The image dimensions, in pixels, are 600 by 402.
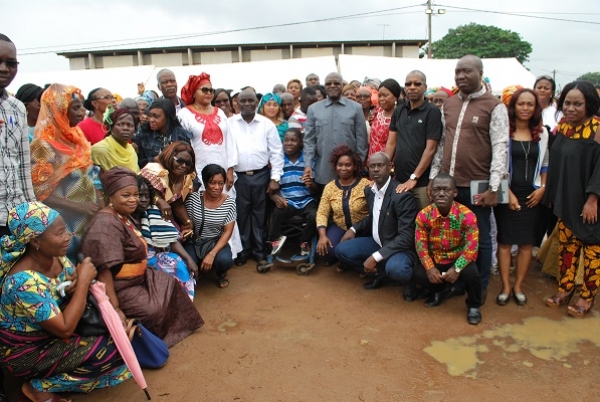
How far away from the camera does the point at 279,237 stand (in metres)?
5.25

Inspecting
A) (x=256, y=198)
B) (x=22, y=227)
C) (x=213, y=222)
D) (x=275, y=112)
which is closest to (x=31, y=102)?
(x=213, y=222)

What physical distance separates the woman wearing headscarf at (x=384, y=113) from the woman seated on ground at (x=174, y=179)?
2027mm

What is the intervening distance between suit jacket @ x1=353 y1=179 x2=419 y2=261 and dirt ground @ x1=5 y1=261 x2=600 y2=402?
509 mm

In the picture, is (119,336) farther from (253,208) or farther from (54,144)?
(253,208)

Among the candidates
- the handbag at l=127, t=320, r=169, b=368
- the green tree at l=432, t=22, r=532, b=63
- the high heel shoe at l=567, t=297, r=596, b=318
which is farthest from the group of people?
the green tree at l=432, t=22, r=532, b=63

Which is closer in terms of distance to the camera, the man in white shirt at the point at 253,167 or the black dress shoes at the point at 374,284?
the black dress shoes at the point at 374,284

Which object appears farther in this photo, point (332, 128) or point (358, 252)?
point (332, 128)

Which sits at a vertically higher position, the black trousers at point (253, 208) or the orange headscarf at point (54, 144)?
the orange headscarf at point (54, 144)

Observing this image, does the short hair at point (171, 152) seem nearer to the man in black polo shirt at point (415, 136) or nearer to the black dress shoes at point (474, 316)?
the man in black polo shirt at point (415, 136)

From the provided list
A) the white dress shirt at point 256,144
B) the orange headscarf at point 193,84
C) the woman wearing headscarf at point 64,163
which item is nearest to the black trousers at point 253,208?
the white dress shirt at point 256,144

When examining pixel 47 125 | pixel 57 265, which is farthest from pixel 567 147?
pixel 47 125

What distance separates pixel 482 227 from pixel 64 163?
3583 millimetres

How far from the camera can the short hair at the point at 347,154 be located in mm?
4750

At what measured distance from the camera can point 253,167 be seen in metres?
5.21
